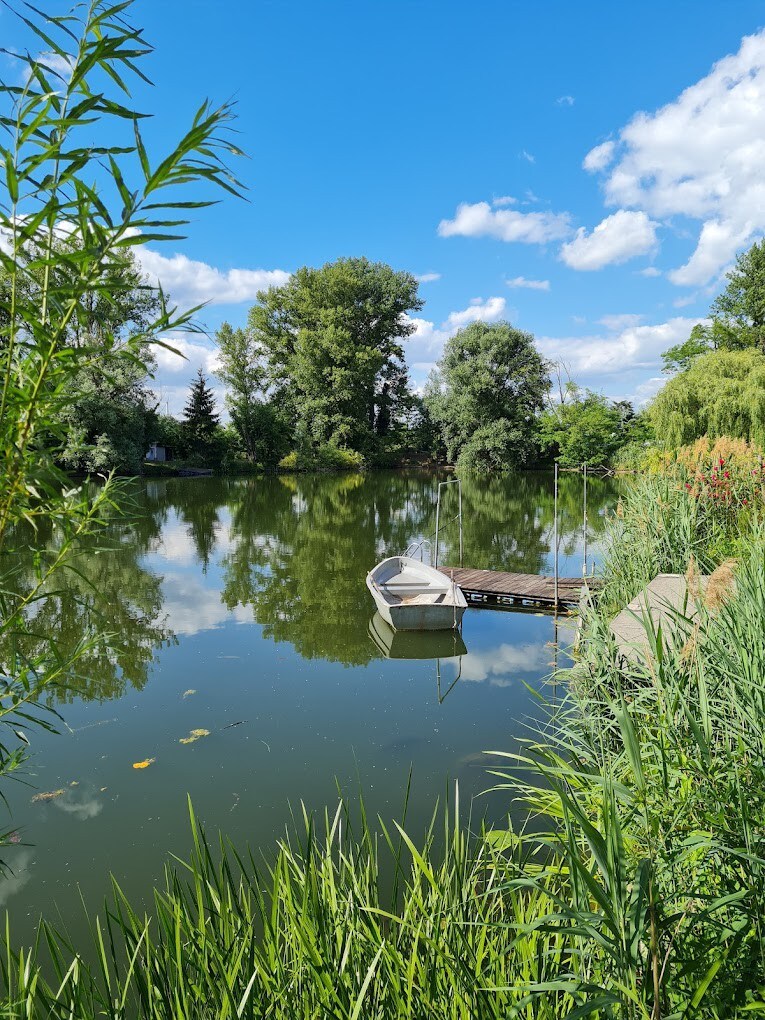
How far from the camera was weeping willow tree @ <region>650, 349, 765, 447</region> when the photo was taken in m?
17.9

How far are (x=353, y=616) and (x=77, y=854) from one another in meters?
6.37

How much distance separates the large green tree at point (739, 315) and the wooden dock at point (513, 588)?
25058 millimetres

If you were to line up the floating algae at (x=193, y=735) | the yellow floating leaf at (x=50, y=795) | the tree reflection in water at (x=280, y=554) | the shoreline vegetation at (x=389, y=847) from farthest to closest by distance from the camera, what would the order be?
1. the tree reflection in water at (x=280, y=554)
2. the floating algae at (x=193, y=735)
3. the yellow floating leaf at (x=50, y=795)
4. the shoreline vegetation at (x=389, y=847)

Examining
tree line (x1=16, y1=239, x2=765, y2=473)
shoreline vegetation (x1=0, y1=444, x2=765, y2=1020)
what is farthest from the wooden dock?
tree line (x1=16, y1=239, x2=765, y2=473)

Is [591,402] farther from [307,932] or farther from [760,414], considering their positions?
[307,932]

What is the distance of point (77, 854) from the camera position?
15.2ft

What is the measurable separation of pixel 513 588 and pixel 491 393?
27378mm

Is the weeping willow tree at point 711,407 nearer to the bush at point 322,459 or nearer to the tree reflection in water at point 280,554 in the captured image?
the tree reflection in water at point 280,554

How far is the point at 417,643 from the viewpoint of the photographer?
948 cm

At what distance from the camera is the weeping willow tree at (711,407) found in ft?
58.7

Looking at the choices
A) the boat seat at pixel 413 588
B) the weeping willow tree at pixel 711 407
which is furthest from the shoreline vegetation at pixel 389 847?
the weeping willow tree at pixel 711 407

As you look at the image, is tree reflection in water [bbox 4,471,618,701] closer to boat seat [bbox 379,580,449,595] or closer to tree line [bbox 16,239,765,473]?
boat seat [bbox 379,580,449,595]

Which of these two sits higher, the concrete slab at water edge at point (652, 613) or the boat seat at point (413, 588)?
the concrete slab at water edge at point (652, 613)

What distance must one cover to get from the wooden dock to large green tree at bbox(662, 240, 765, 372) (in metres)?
25.1
